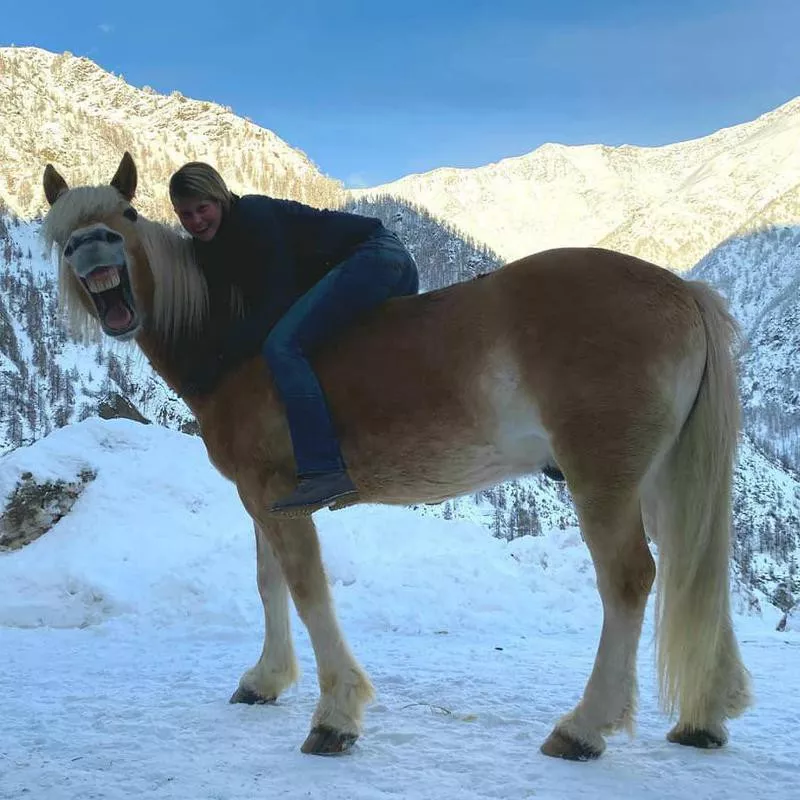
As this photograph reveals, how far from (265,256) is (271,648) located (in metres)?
1.95

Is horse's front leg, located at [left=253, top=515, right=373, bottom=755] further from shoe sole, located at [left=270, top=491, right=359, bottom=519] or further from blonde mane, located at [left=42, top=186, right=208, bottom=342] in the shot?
blonde mane, located at [left=42, top=186, right=208, bottom=342]

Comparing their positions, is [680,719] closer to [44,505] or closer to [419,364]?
[419,364]

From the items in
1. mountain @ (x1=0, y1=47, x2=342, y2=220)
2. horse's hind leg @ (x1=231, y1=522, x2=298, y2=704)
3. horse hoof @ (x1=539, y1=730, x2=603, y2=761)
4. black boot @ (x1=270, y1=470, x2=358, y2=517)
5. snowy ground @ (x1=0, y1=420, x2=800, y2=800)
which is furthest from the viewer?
mountain @ (x1=0, y1=47, x2=342, y2=220)

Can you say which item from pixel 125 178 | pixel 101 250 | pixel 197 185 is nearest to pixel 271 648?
pixel 101 250

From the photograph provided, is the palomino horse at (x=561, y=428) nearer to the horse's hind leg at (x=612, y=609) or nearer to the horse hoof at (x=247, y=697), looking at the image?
the horse's hind leg at (x=612, y=609)

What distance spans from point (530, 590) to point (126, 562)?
4.37m

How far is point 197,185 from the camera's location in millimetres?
3061

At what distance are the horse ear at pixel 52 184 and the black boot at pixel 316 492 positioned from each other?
1.85m

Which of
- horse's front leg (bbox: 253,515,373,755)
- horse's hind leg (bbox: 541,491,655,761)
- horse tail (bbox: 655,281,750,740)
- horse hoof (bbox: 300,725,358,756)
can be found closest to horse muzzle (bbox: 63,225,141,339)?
horse's front leg (bbox: 253,515,373,755)

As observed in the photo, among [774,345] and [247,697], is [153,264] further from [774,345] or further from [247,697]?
[774,345]

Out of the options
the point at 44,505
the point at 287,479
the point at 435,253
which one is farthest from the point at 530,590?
the point at 435,253

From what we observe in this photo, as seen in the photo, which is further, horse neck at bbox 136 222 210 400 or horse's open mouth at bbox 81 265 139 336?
horse neck at bbox 136 222 210 400

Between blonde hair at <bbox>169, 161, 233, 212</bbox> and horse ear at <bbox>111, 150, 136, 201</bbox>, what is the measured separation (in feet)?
0.87

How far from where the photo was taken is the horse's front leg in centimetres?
274
